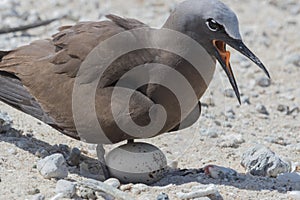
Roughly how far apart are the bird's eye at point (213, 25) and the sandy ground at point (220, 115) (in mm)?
947

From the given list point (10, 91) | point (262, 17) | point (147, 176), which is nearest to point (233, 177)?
point (147, 176)

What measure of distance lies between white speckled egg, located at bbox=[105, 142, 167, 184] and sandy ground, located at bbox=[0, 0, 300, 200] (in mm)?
129

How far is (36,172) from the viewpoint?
4.95 meters

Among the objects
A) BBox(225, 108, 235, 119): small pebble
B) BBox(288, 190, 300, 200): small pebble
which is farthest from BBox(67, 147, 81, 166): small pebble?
BBox(225, 108, 235, 119): small pebble

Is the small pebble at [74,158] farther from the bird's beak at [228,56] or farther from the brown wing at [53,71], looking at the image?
the bird's beak at [228,56]

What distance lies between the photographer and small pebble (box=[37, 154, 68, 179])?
15.8 ft

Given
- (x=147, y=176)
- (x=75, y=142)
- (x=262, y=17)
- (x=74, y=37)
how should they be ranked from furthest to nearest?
(x=262, y=17)
(x=75, y=142)
(x=74, y=37)
(x=147, y=176)

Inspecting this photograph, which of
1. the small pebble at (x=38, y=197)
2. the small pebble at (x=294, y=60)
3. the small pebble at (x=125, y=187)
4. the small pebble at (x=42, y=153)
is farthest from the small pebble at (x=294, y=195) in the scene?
the small pebble at (x=294, y=60)

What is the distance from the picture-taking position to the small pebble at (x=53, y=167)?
4.82m

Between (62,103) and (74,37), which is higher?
(74,37)

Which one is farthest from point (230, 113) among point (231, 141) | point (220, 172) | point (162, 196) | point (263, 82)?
point (162, 196)

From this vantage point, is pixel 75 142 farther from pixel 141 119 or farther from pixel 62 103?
pixel 141 119

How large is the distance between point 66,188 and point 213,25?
4.48 ft

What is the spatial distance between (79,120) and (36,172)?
0.43 m
